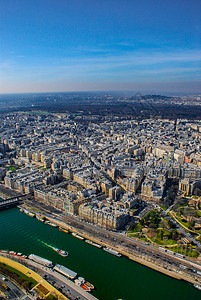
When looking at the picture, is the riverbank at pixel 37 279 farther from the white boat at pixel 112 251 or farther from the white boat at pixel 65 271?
the white boat at pixel 112 251

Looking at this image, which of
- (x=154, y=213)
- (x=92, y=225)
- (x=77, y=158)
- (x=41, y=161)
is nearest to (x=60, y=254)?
(x=92, y=225)

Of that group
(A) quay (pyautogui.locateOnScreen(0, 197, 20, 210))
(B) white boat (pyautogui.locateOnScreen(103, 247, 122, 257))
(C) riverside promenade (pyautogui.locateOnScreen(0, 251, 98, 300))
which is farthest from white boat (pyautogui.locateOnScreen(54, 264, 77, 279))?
(A) quay (pyautogui.locateOnScreen(0, 197, 20, 210))

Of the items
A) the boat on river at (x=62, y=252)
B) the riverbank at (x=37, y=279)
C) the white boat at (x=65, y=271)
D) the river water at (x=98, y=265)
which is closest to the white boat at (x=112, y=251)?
the river water at (x=98, y=265)

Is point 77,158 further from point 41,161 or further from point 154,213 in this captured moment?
point 154,213

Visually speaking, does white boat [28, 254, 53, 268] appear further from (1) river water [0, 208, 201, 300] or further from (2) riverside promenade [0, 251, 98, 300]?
(1) river water [0, 208, 201, 300]

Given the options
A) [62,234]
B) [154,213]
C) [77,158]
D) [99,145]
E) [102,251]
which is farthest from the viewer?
[99,145]

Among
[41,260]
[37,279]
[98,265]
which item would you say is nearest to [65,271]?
[37,279]
